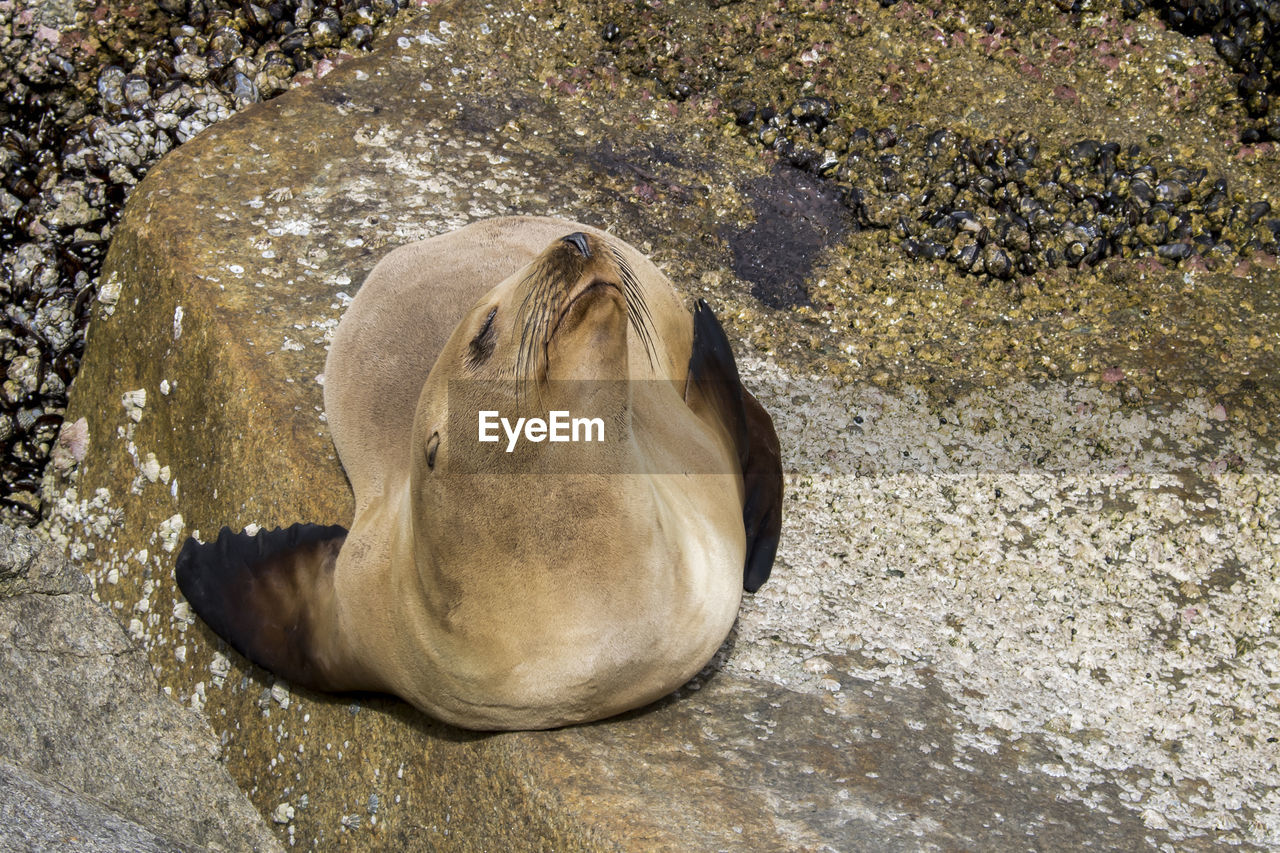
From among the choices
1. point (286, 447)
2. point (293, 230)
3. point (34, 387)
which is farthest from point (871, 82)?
point (34, 387)

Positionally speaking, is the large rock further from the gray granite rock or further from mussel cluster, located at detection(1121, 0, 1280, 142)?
mussel cluster, located at detection(1121, 0, 1280, 142)

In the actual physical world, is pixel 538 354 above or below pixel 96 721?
above

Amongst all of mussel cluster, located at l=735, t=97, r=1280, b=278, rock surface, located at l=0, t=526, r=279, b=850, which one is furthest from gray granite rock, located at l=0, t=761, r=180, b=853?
mussel cluster, located at l=735, t=97, r=1280, b=278

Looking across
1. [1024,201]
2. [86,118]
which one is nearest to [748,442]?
[1024,201]

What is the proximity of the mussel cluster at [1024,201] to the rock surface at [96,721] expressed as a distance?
11.6 feet

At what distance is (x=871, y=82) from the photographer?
5418 mm

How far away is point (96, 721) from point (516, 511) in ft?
6.84

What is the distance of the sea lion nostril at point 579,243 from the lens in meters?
2.28

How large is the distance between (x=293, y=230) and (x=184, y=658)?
1808 mm

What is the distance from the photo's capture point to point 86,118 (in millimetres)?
5480

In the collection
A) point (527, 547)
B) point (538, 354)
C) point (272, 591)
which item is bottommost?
point (272, 591)

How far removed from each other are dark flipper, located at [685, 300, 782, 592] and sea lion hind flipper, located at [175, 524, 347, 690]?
1292 mm

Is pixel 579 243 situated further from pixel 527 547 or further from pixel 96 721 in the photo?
pixel 96 721

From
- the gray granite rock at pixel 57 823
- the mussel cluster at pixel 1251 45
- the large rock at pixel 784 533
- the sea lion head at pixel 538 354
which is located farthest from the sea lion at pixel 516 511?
the mussel cluster at pixel 1251 45
